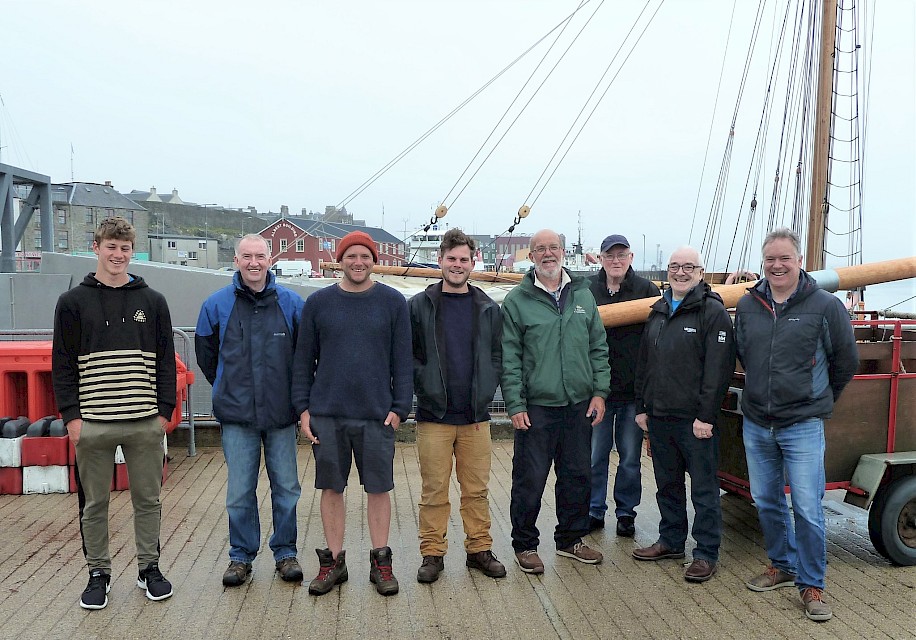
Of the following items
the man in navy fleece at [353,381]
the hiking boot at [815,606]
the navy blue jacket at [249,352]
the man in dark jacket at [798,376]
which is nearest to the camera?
the hiking boot at [815,606]

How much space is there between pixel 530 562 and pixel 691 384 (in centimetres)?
138

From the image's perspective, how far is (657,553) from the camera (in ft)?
15.1

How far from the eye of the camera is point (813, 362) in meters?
3.88

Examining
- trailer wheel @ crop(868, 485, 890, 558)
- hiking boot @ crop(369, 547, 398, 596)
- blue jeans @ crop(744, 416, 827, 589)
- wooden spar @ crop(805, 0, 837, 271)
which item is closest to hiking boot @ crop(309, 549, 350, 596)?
hiking boot @ crop(369, 547, 398, 596)

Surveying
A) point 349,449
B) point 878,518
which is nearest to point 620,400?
point 878,518

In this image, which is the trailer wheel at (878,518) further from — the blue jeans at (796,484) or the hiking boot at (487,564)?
the hiking boot at (487,564)

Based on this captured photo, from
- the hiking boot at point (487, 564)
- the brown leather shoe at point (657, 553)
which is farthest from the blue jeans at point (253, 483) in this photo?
the brown leather shoe at point (657, 553)

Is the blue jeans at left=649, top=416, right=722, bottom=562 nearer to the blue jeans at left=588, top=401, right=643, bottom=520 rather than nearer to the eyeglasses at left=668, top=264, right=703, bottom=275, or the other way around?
the blue jeans at left=588, top=401, right=643, bottom=520

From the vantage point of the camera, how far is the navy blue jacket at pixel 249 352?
13.5ft

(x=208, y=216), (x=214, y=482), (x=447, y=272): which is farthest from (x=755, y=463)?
(x=208, y=216)

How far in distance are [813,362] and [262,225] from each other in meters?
80.6

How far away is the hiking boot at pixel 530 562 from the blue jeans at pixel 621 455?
2.78ft

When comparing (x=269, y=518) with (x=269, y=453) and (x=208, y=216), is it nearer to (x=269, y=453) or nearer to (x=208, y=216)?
(x=269, y=453)

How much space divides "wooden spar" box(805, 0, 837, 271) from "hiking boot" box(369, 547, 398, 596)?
22.0ft
